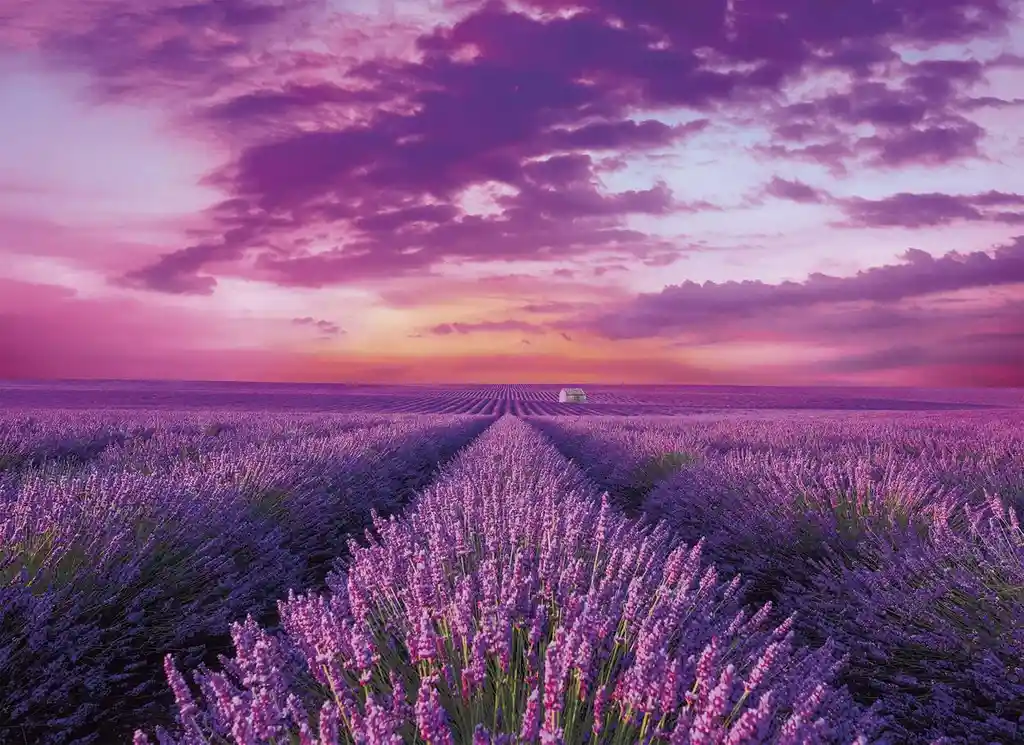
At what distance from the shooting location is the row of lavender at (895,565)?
3414mm

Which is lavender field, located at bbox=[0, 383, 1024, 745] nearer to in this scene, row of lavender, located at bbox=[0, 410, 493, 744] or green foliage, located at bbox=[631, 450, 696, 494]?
row of lavender, located at bbox=[0, 410, 493, 744]

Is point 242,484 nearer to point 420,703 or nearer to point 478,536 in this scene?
point 478,536

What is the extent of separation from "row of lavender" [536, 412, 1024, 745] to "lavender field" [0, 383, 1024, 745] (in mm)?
22

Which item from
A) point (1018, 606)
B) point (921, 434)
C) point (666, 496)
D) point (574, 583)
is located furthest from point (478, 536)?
point (921, 434)

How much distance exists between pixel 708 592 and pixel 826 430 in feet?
46.6

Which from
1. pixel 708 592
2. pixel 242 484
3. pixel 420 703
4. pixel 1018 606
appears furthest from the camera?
pixel 242 484

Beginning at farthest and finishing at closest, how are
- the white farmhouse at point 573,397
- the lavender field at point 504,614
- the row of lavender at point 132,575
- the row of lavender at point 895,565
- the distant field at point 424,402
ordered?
1. the white farmhouse at point 573,397
2. the distant field at point 424,402
3. the row of lavender at point 895,565
4. the row of lavender at point 132,575
5. the lavender field at point 504,614

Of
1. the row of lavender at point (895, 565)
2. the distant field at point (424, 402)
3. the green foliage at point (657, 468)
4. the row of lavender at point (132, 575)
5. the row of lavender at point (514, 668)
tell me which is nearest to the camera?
the row of lavender at point (514, 668)

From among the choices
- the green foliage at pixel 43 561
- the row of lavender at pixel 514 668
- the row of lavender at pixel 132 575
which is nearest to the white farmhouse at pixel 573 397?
the row of lavender at pixel 132 575

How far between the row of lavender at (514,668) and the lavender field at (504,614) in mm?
13

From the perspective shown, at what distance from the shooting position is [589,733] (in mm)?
2090

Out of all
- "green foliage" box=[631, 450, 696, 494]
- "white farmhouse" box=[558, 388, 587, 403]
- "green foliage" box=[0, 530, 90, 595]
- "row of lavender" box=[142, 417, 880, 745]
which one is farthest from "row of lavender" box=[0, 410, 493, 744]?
"white farmhouse" box=[558, 388, 587, 403]

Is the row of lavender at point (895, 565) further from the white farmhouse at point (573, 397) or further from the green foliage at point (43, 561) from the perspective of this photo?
the white farmhouse at point (573, 397)

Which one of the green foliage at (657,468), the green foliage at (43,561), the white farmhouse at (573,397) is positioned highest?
the green foliage at (43,561)
